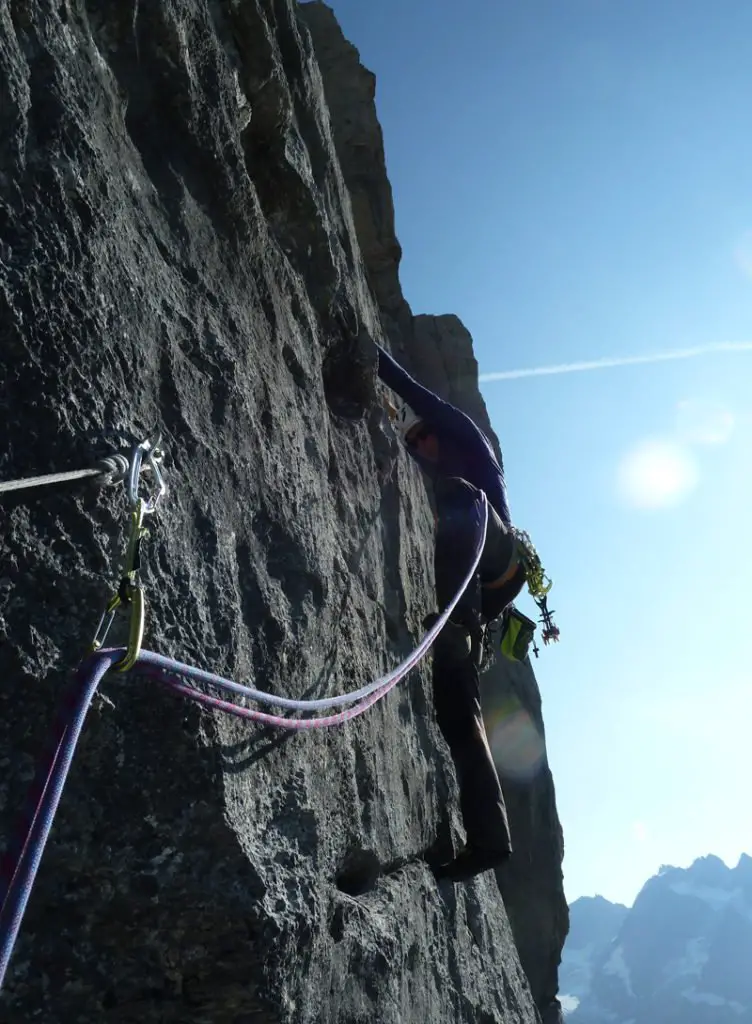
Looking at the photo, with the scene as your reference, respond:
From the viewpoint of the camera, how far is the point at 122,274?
104 inches

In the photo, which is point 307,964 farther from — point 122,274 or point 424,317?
point 424,317

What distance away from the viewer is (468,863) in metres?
4.36

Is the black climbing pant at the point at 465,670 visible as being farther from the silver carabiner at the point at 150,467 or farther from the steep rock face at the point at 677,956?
the steep rock face at the point at 677,956

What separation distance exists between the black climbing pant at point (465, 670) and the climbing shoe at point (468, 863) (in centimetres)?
3

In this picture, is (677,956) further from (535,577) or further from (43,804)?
(43,804)

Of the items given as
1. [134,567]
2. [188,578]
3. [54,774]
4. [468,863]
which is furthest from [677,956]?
[54,774]

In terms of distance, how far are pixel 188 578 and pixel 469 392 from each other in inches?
409

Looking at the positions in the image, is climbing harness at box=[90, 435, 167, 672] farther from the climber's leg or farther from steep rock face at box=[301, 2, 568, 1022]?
steep rock face at box=[301, 2, 568, 1022]

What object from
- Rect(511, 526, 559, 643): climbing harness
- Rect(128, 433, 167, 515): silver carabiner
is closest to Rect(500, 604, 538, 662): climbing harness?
Rect(511, 526, 559, 643): climbing harness

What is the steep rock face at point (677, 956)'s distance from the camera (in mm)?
116500

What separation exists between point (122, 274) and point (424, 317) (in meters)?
11.0

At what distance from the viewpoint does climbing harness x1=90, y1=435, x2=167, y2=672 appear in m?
1.67

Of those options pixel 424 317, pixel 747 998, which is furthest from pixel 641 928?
pixel 424 317

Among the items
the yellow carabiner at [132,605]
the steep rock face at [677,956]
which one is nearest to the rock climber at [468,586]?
the yellow carabiner at [132,605]
